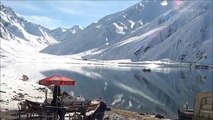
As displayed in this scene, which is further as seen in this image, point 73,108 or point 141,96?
point 141,96

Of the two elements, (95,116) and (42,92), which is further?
(42,92)

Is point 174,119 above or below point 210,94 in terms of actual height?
below

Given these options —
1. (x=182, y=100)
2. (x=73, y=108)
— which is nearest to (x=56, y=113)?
(x=73, y=108)

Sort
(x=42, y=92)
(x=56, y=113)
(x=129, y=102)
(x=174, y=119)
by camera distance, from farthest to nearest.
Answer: (x=129, y=102), (x=42, y=92), (x=174, y=119), (x=56, y=113)

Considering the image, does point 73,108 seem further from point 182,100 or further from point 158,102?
point 182,100

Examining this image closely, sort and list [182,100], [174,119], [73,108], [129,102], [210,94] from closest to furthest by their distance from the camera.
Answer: [210,94], [73,108], [174,119], [129,102], [182,100]

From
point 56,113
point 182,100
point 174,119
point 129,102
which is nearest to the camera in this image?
point 56,113

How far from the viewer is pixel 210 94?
1770 cm

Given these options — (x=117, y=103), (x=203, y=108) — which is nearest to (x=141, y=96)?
(x=117, y=103)

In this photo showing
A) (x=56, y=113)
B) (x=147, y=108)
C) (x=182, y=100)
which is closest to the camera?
(x=56, y=113)

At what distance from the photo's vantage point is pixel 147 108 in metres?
77.2

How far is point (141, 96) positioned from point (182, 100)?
30.5 feet

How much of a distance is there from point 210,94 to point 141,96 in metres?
79.5

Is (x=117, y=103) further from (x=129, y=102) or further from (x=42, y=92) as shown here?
(x=42, y=92)
